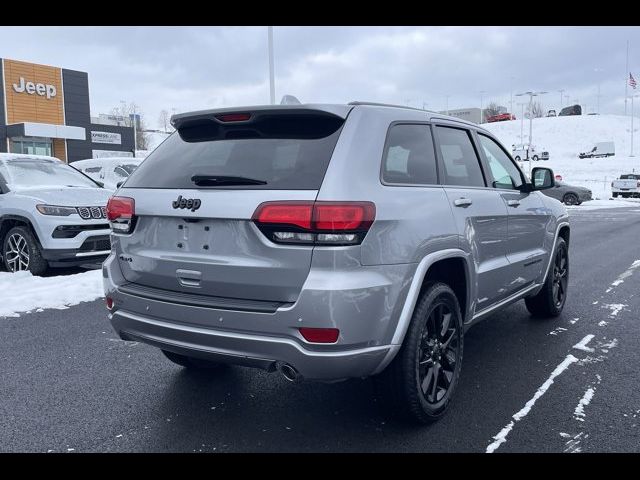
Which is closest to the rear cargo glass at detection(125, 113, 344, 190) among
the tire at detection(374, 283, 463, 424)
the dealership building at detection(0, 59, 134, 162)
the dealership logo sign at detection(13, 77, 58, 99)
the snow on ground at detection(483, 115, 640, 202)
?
the tire at detection(374, 283, 463, 424)

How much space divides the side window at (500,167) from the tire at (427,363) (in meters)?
1.37

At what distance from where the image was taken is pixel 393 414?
3.33 meters

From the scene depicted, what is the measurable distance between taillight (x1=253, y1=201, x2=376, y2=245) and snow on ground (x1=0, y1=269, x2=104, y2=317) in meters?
4.19

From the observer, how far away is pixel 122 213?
3441 mm

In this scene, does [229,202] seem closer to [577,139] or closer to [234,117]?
[234,117]

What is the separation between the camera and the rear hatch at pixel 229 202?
2857 millimetres

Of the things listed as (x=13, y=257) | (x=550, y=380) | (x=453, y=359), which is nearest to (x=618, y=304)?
(x=550, y=380)

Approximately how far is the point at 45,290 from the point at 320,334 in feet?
16.9

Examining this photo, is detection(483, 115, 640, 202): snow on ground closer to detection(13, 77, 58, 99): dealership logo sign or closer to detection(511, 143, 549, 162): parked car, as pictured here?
detection(511, 143, 549, 162): parked car

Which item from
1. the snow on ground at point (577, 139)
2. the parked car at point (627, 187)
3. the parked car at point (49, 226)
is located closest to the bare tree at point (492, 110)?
the snow on ground at point (577, 139)

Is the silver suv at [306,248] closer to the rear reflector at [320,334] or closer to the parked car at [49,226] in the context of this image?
the rear reflector at [320,334]

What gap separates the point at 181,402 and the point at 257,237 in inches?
56.7

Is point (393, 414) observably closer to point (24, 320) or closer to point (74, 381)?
point (74, 381)

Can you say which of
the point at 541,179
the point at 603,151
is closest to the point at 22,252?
the point at 541,179
